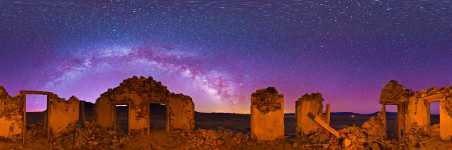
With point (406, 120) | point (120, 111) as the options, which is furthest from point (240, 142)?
point (120, 111)

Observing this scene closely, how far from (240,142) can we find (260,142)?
86 cm

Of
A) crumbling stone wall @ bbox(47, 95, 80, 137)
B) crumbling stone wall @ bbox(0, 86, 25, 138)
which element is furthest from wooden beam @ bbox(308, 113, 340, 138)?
crumbling stone wall @ bbox(0, 86, 25, 138)

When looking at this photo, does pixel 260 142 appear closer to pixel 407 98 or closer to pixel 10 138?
pixel 407 98

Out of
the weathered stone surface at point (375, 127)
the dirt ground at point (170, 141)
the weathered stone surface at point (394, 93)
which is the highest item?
the weathered stone surface at point (394, 93)

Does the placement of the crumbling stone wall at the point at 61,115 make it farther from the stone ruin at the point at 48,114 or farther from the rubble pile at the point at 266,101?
the rubble pile at the point at 266,101

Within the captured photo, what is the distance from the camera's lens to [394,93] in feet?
73.9

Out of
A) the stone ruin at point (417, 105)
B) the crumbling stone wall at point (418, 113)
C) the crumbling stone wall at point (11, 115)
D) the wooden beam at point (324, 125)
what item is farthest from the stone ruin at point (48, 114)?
the crumbling stone wall at point (418, 113)

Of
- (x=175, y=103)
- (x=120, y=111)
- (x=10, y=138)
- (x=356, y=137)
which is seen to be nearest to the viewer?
(x=10, y=138)

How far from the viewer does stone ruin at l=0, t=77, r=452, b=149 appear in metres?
18.8

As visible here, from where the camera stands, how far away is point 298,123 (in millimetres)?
22453

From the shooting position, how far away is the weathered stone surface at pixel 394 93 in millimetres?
22203

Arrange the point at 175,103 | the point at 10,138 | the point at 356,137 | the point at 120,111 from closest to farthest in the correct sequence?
the point at 10,138, the point at 356,137, the point at 175,103, the point at 120,111

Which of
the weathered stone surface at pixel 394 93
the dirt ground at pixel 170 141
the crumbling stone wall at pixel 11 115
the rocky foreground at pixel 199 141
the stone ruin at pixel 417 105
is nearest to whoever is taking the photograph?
the crumbling stone wall at pixel 11 115

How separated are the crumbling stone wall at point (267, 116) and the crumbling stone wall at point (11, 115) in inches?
373
